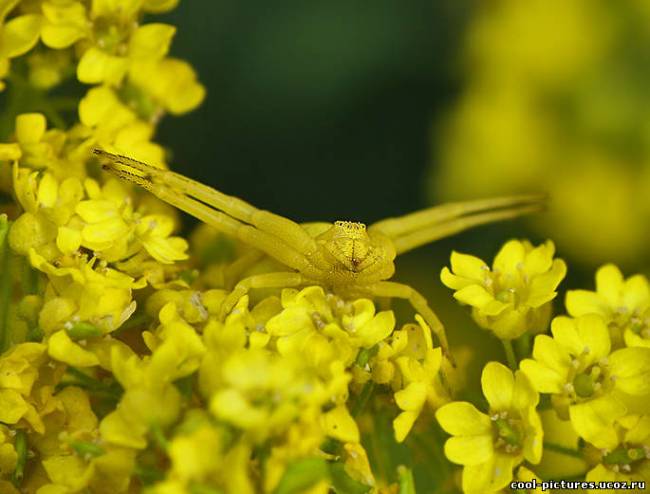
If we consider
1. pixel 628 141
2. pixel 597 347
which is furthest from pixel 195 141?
pixel 597 347

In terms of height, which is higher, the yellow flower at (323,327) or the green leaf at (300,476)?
the green leaf at (300,476)

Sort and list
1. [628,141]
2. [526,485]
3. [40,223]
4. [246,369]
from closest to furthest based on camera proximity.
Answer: [246,369] → [526,485] → [40,223] → [628,141]

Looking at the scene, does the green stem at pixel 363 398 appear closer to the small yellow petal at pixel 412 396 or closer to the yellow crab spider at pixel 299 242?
the small yellow petal at pixel 412 396

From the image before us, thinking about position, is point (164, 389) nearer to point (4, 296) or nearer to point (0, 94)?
point (4, 296)

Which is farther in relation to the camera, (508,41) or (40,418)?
(508,41)

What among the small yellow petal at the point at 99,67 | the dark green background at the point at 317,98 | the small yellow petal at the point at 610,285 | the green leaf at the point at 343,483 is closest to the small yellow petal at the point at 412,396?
the green leaf at the point at 343,483

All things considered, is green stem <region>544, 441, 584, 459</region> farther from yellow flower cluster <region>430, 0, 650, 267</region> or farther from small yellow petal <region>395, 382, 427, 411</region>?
yellow flower cluster <region>430, 0, 650, 267</region>

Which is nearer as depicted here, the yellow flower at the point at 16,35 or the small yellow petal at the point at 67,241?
the small yellow petal at the point at 67,241

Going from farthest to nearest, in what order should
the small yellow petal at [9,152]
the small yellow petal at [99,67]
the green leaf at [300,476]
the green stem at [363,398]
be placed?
1. the small yellow petal at [99,67]
2. the small yellow petal at [9,152]
3. the green stem at [363,398]
4. the green leaf at [300,476]
